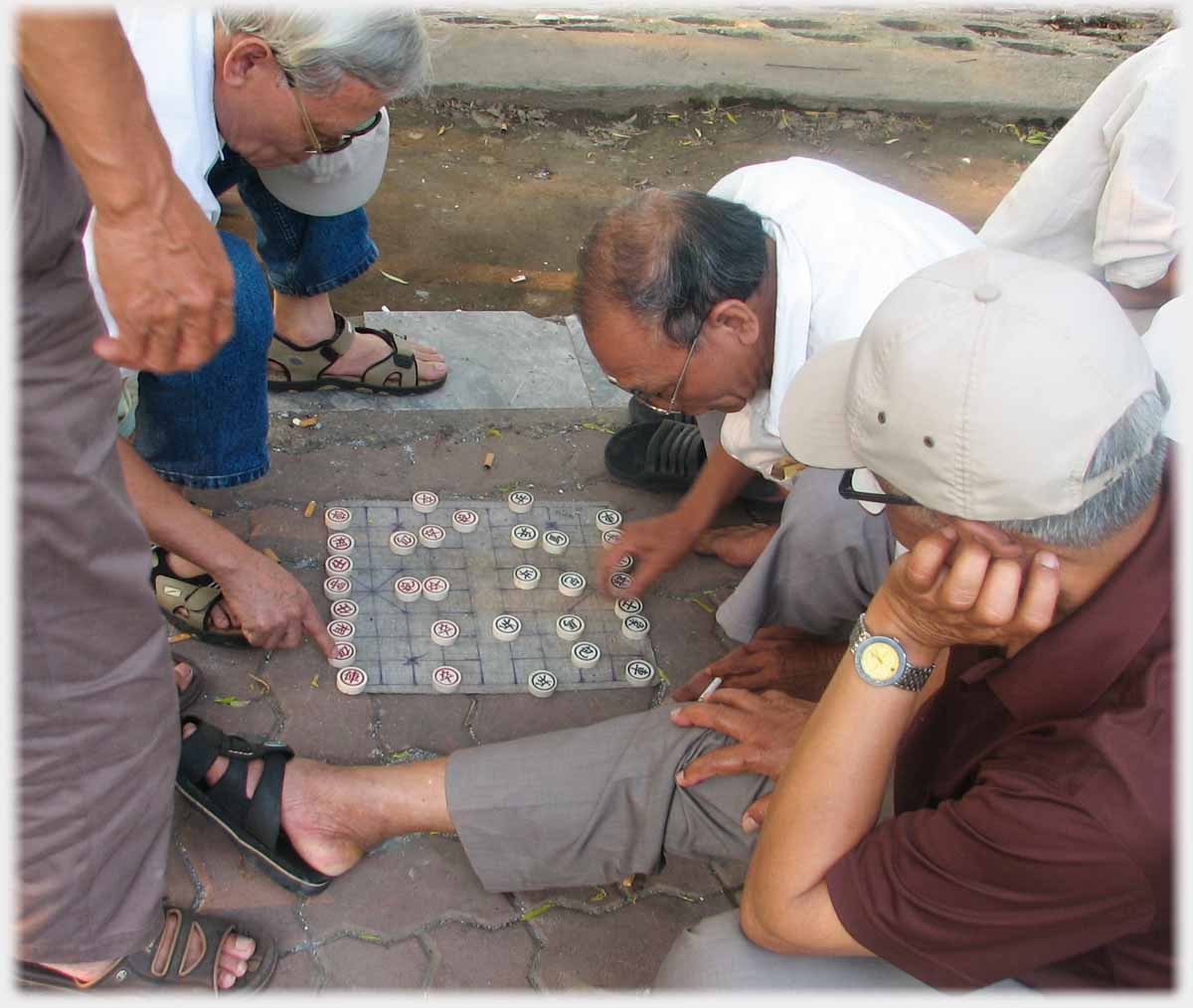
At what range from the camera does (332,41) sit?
2529mm

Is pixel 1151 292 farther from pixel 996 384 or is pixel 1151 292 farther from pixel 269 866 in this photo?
pixel 269 866

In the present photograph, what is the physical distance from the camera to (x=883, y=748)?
184cm

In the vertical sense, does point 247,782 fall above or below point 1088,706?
below

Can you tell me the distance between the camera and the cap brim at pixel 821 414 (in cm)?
195

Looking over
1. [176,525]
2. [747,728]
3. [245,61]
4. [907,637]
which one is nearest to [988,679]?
[907,637]

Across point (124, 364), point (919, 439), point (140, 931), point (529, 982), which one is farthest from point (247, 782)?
point (919, 439)

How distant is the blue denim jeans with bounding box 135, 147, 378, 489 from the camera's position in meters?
2.85

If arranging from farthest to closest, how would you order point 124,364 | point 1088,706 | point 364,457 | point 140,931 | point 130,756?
1. point 364,457
2. point 140,931
3. point 130,756
4. point 124,364
5. point 1088,706

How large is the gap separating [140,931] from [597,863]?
91 cm

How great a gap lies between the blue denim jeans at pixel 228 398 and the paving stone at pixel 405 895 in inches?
44.7

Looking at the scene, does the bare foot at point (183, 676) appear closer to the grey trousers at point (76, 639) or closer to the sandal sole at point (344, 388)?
the grey trousers at point (76, 639)

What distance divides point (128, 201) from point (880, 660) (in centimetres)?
133

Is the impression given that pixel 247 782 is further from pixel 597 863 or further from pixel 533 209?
pixel 533 209

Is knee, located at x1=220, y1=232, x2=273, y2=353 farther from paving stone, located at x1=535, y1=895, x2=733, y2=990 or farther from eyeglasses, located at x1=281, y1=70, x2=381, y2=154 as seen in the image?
paving stone, located at x1=535, y1=895, x2=733, y2=990
